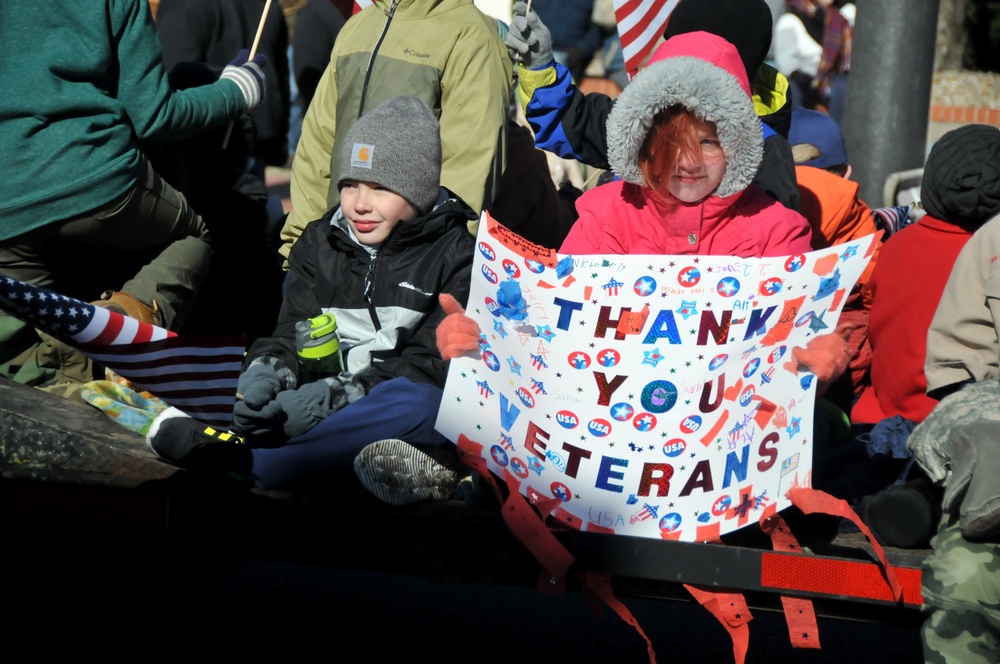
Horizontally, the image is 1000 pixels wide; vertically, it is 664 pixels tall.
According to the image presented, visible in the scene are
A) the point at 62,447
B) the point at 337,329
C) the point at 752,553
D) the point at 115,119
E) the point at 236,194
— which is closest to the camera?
the point at 752,553

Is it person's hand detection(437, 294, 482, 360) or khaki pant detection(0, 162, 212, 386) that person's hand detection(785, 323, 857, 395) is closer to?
person's hand detection(437, 294, 482, 360)

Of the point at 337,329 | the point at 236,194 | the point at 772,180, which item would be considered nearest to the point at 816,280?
the point at 772,180

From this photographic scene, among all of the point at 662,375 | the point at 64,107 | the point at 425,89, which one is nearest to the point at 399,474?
the point at 662,375

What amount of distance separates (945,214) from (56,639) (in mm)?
3007

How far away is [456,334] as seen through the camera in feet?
10.2

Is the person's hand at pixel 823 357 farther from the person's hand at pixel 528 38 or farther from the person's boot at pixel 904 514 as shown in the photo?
the person's hand at pixel 528 38

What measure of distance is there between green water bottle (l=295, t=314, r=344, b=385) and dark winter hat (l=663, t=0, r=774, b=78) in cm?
162

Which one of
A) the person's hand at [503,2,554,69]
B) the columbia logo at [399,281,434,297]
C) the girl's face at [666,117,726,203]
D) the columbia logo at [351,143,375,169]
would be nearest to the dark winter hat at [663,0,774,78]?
the person's hand at [503,2,554,69]

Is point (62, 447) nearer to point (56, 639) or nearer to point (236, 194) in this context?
point (56, 639)

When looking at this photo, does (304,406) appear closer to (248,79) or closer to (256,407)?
(256,407)

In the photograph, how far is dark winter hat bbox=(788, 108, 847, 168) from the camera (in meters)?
5.12

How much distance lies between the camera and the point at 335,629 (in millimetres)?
4164

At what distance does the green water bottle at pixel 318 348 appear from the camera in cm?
354

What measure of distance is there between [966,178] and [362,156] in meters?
1.79
